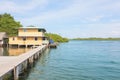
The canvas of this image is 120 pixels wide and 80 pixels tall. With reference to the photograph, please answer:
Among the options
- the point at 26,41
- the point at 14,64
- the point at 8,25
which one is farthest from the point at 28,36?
the point at 14,64

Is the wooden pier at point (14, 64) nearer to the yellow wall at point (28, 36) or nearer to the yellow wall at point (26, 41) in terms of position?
the yellow wall at point (26, 41)

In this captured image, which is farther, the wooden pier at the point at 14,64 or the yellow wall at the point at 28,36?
the yellow wall at the point at 28,36

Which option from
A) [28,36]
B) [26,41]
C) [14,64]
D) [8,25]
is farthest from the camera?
[8,25]

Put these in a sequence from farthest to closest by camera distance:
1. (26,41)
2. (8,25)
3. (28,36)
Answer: (8,25) < (28,36) < (26,41)

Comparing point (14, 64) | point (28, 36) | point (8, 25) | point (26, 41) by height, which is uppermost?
point (8, 25)

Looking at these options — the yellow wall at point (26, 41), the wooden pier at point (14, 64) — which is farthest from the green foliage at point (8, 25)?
the wooden pier at point (14, 64)

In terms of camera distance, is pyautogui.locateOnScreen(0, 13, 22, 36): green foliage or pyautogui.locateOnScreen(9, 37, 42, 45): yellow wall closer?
pyautogui.locateOnScreen(9, 37, 42, 45): yellow wall

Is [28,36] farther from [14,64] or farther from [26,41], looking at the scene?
[14,64]

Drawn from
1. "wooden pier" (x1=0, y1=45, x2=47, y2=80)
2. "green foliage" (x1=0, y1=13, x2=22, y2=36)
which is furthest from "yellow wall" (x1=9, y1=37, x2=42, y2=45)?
"wooden pier" (x1=0, y1=45, x2=47, y2=80)

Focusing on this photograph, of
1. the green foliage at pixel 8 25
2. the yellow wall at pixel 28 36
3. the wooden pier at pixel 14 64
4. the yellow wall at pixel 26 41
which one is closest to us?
the wooden pier at pixel 14 64

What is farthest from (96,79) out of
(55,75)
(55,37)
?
(55,37)

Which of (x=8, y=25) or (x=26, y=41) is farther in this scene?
(x=8, y=25)

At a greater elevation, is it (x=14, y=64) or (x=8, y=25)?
(x=8, y=25)

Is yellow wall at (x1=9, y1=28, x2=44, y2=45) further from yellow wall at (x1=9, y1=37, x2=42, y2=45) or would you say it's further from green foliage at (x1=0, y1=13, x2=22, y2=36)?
green foliage at (x1=0, y1=13, x2=22, y2=36)
